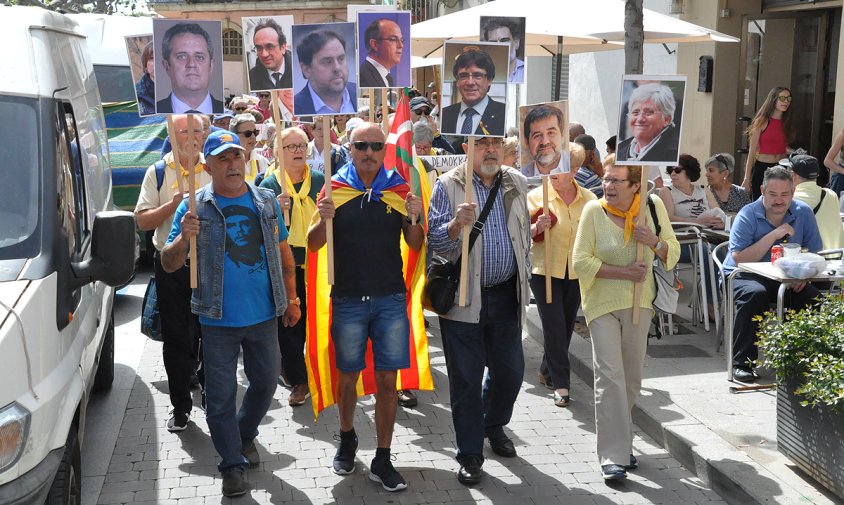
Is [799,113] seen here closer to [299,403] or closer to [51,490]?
[299,403]

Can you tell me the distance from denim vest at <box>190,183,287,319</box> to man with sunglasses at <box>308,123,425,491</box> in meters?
0.28

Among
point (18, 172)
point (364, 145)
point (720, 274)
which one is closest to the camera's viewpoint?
point (18, 172)

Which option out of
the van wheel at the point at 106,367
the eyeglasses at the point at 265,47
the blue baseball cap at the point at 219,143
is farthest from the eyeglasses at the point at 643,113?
the van wheel at the point at 106,367

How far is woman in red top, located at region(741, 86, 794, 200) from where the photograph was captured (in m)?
12.2

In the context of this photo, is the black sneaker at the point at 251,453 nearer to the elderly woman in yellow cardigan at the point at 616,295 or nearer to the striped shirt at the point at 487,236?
the striped shirt at the point at 487,236

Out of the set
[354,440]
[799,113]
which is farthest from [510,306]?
[799,113]

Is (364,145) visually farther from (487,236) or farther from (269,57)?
(269,57)

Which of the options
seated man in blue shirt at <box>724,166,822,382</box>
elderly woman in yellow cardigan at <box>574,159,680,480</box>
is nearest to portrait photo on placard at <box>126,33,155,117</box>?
elderly woman in yellow cardigan at <box>574,159,680,480</box>

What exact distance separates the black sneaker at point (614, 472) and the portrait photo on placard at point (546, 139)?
6.05 ft

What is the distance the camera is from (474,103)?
19.7 ft

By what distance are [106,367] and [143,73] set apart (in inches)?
89.8

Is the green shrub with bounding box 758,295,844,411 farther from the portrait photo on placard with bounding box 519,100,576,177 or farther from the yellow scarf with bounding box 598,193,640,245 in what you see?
the portrait photo on placard with bounding box 519,100,576,177

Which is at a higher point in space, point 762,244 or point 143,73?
point 143,73

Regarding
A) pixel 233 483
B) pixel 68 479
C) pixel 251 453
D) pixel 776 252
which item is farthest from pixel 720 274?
pixel 68 479
